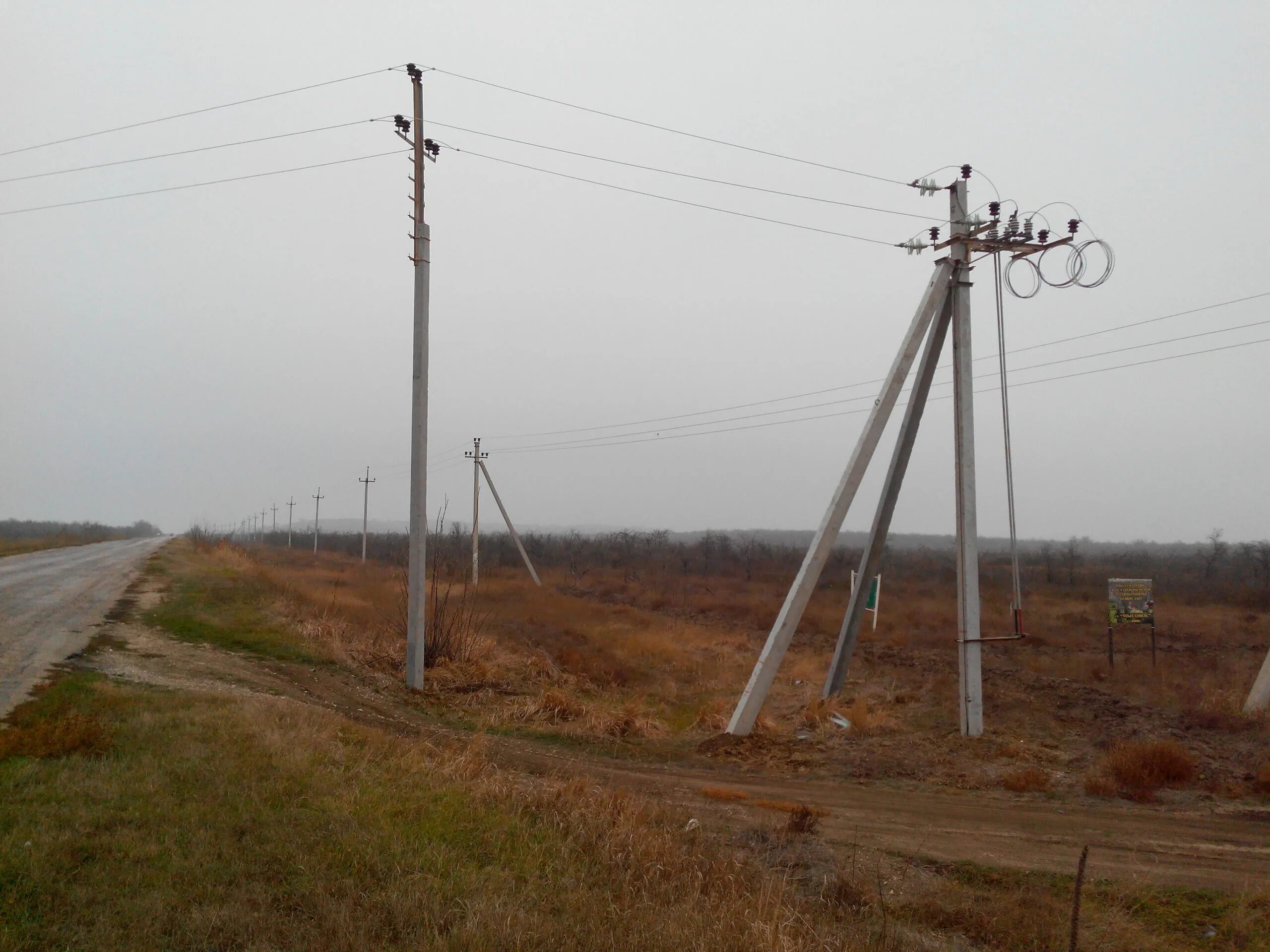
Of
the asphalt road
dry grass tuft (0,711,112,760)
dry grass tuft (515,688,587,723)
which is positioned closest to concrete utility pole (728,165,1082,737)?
dry grass tuft (515,688,587,723)

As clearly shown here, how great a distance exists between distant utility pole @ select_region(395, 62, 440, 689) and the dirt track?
1256 mm

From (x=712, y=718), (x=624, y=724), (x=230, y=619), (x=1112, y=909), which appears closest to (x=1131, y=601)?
(x=712, y=718)

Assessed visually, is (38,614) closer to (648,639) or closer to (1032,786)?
(648,639)

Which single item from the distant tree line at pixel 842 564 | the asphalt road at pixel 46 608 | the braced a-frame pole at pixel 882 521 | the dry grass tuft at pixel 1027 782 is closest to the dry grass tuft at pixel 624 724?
the braced a-frame pole at pixel 882 521

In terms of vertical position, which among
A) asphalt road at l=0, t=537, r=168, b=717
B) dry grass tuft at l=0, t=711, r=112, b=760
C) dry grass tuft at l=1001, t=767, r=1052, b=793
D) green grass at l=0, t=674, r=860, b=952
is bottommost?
dry grass tuft at l=1001, t=767, r=1052, b=793

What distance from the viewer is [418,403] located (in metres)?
13.8

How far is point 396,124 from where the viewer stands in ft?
45.0

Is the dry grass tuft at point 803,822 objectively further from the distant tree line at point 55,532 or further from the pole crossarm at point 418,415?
the distant tree line at point 55,532

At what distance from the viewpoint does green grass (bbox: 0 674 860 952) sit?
453 centimetres

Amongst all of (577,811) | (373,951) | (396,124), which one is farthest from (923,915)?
(396,124)

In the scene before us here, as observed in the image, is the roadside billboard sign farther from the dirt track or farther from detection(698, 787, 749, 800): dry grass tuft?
detection(698, 787, 749, 800): dry grass tuft

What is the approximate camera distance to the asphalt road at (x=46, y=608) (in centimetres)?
1123

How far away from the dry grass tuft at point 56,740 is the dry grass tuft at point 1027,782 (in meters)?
9.24

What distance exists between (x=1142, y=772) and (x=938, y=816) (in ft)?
9.72
